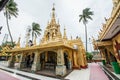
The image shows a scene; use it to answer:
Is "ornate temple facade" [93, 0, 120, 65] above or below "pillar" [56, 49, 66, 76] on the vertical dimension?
above

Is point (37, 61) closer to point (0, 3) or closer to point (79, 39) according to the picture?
point (79, 39)

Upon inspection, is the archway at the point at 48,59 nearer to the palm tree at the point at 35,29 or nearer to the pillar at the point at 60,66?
the pillar at the point at 60,66

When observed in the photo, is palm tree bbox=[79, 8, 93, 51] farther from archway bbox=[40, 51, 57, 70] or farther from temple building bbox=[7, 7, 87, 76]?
archway bbox=[40, 51, 57, 70]

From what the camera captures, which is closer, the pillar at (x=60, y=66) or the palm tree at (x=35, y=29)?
the pillar at (x=60, y=66)

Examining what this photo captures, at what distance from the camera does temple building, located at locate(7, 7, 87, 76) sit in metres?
9.95

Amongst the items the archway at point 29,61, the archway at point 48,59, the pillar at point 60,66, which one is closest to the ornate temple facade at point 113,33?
the pillar at point 60,66

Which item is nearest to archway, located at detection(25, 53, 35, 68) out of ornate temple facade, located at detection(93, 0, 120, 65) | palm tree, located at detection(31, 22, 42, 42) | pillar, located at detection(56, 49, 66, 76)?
pillar, located at detection(56, 49, 66, 76)

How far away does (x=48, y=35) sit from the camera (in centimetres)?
1752

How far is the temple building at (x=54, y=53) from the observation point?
9.95 metres

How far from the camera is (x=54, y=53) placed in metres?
15.4

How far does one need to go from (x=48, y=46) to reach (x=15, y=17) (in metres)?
19.5

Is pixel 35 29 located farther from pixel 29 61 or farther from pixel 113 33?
pixel 113 33

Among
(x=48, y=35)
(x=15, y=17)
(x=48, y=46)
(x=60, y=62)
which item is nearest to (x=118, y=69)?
(x=60, y=62)

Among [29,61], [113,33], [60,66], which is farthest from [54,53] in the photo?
[113,33]
